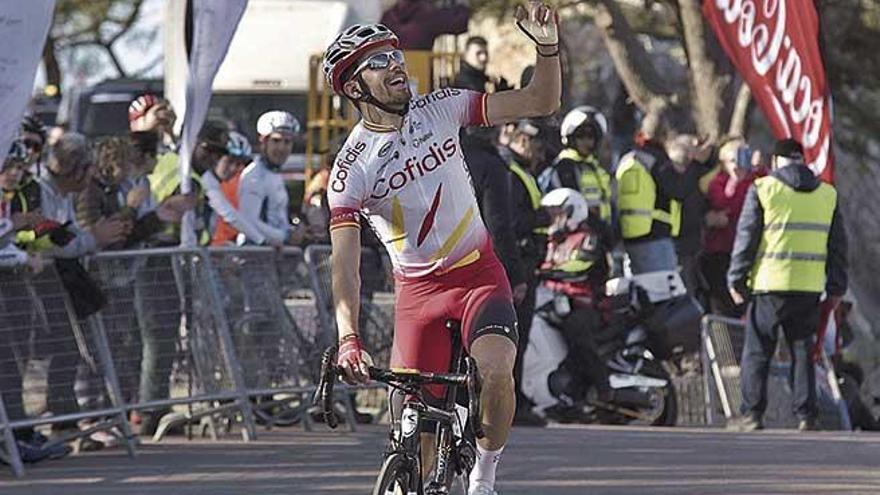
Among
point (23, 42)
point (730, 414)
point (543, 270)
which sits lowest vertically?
point (730, 414)

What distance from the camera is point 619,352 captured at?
726 inches

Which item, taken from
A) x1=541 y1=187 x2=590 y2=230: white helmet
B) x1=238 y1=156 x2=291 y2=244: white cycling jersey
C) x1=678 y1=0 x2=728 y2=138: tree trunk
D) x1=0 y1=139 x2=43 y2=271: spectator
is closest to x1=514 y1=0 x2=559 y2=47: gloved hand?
x1=0 y1=139 x2=43 y2=271: spectator

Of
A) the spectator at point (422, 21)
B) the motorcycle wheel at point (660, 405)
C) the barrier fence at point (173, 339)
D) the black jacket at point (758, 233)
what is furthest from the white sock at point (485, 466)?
the spectator at point (422, 21)

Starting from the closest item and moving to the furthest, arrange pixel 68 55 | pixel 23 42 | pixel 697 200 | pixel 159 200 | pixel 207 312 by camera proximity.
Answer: pixel 23 42 < pixel 207 312 < pixel 159 200 < pixel 697 200 < pixel 68 55

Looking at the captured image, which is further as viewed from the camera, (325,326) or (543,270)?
(543,270)

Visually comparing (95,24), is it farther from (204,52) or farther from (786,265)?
(204,52)

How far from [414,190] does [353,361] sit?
3.66 feet

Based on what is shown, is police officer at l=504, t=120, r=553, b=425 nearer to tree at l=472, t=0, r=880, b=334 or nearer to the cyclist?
the cyclist

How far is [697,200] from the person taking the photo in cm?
1972

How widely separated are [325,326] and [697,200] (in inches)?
163

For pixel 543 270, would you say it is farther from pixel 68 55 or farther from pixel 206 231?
pixel 68 55

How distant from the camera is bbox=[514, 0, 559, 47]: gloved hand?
1012 cm

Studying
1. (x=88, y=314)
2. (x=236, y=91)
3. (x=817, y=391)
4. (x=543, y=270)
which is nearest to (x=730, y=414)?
(x=817, y=391)

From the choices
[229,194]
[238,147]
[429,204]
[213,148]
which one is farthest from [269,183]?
[429,204]
